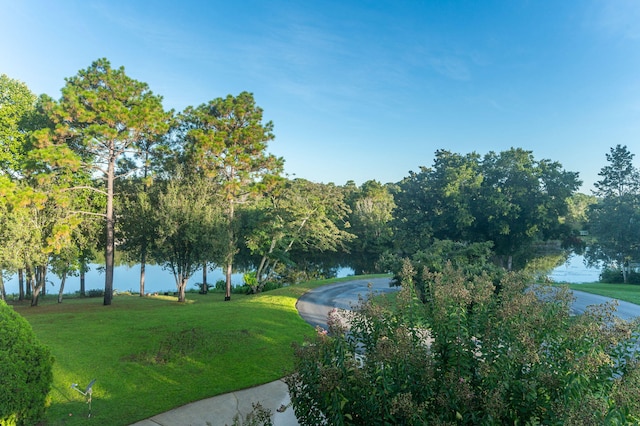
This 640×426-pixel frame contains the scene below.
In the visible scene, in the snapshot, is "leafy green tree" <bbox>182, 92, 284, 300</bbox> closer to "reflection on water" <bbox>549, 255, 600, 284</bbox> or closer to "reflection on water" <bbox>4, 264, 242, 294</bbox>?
"reflection on water" <bbox>4, 264, 242, 294</bbox>

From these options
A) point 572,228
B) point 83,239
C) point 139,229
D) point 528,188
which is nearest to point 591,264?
point 572,228

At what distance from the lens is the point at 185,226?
22.0 metres

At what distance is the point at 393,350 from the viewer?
169 inches

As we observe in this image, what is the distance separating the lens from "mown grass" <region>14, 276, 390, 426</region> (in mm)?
8406

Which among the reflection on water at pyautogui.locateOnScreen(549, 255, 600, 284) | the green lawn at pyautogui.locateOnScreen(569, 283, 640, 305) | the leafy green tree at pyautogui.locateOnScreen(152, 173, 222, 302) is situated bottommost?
the reflection on water at pyautogui.locateOnScreen(549, 255, 600, 284)

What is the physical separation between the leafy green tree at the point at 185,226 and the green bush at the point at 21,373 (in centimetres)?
1443

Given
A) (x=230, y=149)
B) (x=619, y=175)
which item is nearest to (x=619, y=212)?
(x=619, y=175)

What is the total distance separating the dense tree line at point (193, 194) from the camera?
781 inches

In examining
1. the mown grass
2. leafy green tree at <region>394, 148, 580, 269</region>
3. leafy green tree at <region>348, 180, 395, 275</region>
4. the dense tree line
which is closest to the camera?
the mown grass

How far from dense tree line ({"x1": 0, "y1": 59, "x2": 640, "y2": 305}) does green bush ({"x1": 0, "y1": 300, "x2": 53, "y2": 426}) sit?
45.5ft

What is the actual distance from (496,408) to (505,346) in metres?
1.03

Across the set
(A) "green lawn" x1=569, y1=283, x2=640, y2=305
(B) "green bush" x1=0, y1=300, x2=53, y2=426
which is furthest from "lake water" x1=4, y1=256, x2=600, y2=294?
(B) "green bush" x1=0, y1=300, x2=53, y2=426

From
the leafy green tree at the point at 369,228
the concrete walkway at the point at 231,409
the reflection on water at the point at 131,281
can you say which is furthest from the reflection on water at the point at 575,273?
the concrete walkway at the point at 231,409

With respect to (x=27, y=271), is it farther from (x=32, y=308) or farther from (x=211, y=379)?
(x=211, y=379)
